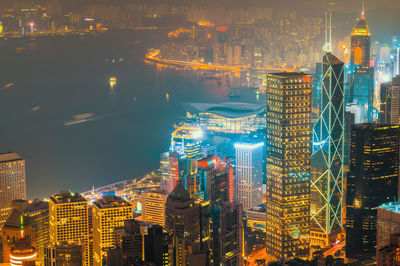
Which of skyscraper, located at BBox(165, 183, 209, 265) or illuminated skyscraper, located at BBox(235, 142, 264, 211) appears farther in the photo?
illuminated skyscraper, located at BBox(235, 142, 264, 211)

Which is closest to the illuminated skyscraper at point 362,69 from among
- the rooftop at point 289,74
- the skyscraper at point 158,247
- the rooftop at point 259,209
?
the rooftop at point 289,74

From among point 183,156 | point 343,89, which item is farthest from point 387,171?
point 183,156

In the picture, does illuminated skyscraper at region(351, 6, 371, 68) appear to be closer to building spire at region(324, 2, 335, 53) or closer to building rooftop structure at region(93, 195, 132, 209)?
building spire at region(324, 2, 335, 53)

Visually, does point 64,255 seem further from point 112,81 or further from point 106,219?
point 112,81

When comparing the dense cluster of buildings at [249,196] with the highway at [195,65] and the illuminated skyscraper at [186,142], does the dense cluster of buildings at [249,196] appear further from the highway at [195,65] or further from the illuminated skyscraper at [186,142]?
the highway at [195,65]

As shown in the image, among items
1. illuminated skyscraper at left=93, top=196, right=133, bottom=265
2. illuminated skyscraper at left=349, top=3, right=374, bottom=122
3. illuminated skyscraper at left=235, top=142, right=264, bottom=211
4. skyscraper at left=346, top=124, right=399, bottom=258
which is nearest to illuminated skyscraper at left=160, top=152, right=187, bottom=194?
illuminated skyscraper at left=235, top=142, right=264, bottom=211
